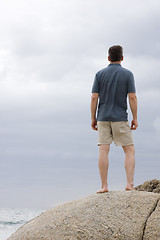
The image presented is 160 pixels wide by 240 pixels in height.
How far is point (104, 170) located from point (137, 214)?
3.64ft

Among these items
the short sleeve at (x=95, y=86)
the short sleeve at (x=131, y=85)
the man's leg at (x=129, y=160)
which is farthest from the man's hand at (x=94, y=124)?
the short sleeve at (x=131, y=85)

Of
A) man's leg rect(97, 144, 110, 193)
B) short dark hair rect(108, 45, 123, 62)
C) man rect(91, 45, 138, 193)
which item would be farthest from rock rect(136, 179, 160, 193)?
short dark hair rect(108, 45, 123, 62)

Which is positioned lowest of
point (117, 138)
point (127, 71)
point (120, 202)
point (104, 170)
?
point (120, 202)

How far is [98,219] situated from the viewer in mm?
6883

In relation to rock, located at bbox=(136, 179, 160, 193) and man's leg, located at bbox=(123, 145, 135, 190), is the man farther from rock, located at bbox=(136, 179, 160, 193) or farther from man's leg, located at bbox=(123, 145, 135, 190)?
rock, located at bbox=(136, 179, 160, 193)

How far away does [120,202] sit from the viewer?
23.8ft

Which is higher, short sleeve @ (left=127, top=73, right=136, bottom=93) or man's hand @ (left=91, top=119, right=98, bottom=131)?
short sleeve @ (left=127, top=73, right=136, bottom=93)

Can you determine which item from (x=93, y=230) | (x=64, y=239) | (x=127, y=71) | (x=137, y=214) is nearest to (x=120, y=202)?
(x=137, y=214)

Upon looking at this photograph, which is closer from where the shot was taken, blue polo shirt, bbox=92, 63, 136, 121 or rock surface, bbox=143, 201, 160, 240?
rock surface, bbox=143, 201, 160, 240

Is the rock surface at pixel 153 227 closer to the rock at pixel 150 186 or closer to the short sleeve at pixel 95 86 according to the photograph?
the short sleeve at pixel 95 86

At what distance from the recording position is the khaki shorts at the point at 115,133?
7.52 metres

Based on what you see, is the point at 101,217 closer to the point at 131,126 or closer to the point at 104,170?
the point at 104,170

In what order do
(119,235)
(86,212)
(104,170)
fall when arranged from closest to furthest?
(119,235)
(86,212)
(104,170)

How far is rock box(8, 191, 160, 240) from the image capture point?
6.69 meters
